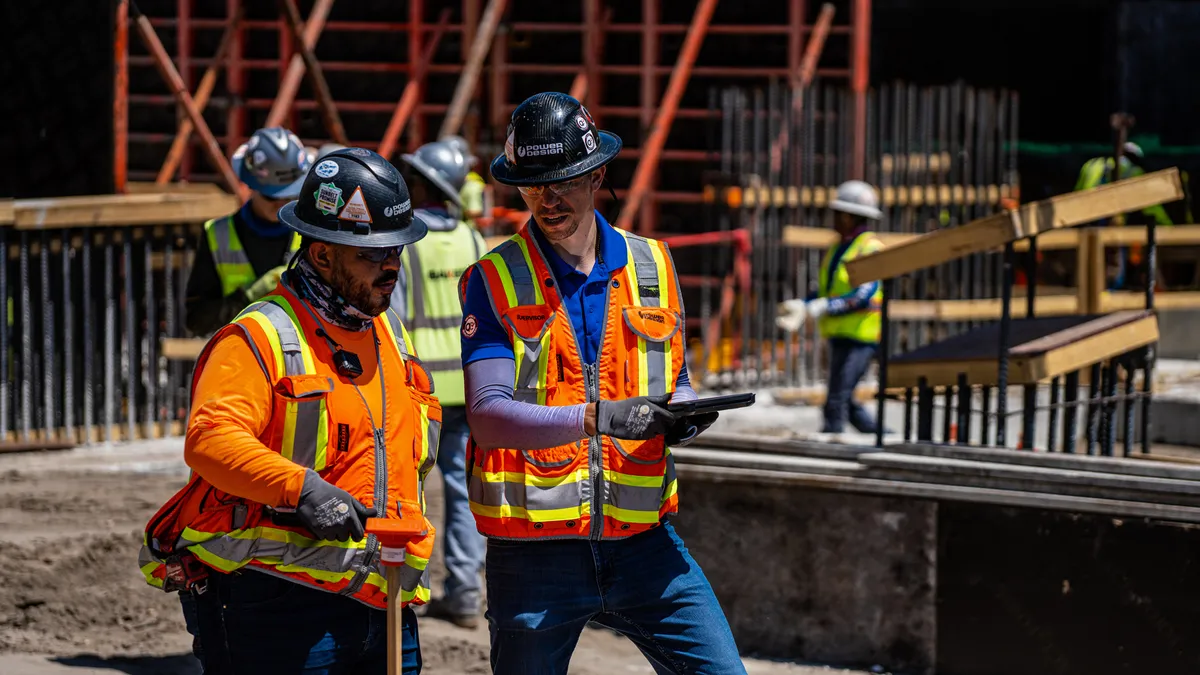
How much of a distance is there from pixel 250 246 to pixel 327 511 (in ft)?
9.59

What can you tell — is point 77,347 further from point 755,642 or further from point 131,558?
point 755,642

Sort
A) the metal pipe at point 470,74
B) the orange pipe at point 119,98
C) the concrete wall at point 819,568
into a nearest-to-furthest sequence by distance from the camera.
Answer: the concrete wall at point 819,568 → the orange pipe at point 119,98 → the metal pipe at point 470,74

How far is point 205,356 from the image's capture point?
11.8 ft

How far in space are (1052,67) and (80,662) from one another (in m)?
19.5

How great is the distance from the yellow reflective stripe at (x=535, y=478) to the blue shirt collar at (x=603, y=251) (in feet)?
1.64

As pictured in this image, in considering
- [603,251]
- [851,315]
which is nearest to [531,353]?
[603,251]

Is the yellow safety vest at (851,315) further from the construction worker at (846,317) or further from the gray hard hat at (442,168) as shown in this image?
the gray hard hat at (442,168)

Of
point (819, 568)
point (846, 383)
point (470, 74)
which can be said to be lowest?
point (819, 568)

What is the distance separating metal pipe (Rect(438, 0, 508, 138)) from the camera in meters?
12.6

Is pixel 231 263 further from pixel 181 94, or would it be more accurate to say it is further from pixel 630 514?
pixel 181 94

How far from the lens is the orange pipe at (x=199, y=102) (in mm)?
15602

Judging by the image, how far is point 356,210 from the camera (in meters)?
3.68

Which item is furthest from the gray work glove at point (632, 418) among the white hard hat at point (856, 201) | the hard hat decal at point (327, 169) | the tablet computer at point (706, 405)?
the white hard hat at point (856, 201)

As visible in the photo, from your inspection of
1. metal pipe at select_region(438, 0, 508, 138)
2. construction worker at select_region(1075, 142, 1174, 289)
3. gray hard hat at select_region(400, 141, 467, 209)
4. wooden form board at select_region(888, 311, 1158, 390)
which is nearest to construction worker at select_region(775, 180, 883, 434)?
wooden form board at select_region(888, 311, 1158, 390)
